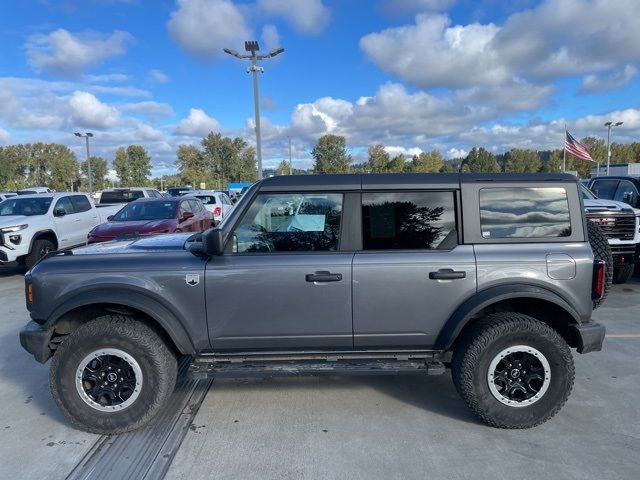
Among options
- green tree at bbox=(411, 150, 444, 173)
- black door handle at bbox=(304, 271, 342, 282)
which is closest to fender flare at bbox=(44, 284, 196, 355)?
black door handle at bbox=(304, 271, 342, 282)

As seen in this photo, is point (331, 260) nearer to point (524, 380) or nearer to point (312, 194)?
point (312, 194)

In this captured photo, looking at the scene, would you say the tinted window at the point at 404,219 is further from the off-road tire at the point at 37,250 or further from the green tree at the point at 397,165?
the green tree at the point at 397,165

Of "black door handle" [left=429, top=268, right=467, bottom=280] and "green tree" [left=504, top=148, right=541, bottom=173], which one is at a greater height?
"green tree" [left=504, top=148, right=541, bottom=173]

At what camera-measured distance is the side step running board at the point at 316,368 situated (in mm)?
3451

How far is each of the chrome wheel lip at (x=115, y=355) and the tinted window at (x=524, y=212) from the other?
2.79 meters

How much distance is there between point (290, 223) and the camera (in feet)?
11.8

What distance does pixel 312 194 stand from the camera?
3.62m

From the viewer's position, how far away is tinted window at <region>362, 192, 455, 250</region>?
11.7 ft

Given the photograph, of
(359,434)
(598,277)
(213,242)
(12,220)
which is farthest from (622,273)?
(12,220)

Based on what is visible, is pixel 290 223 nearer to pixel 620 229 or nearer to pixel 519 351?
pixel 519 351

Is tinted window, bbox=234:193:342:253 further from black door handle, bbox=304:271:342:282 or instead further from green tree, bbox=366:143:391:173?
green tree, bbox=366:143:391:173

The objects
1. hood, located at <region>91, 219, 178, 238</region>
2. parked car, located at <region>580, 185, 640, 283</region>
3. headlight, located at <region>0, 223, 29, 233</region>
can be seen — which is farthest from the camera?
headlight, located at <region>0, 223, 29, 233</region>

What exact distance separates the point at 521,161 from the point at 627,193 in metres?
42.2

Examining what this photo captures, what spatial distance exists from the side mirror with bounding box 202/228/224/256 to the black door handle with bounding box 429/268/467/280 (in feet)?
5.09
